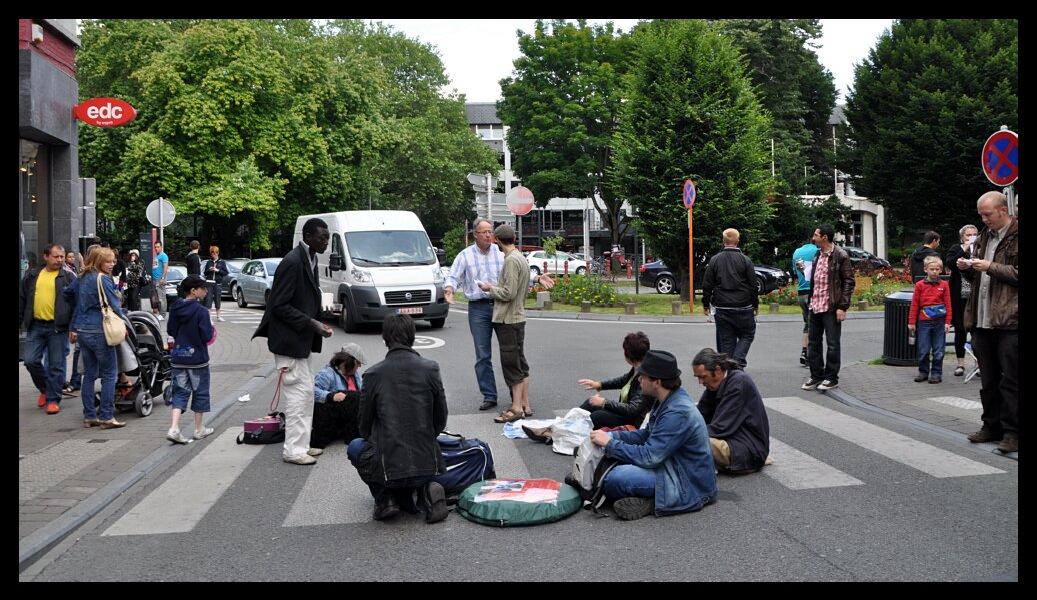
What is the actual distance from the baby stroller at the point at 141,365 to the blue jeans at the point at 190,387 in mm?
901

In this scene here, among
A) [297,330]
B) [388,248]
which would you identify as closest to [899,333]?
[297,330]

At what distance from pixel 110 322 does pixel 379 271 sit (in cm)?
939

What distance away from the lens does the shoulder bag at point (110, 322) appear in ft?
28.5

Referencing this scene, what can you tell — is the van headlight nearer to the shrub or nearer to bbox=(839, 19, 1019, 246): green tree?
the shrub

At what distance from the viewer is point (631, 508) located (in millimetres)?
5645

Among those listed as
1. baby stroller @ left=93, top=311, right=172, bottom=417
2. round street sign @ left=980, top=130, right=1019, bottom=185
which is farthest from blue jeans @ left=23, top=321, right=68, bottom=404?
round street sign @ left=980, top=130, right=1019, bottom=185

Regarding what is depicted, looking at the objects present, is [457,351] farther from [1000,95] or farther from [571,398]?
[1000,95]

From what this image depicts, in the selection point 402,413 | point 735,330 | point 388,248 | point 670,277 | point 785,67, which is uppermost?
point 785,67

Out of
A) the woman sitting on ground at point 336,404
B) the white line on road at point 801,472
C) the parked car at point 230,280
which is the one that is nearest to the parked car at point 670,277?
the parked car at point 230,280

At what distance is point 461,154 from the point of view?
58688 mm

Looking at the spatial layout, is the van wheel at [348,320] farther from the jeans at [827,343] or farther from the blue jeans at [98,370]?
the jeans at [827,343]

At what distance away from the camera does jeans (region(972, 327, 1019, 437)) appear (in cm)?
727

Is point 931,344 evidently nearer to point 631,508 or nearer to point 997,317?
point 997,317

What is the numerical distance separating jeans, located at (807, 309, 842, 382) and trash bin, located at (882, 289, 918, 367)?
189 centimetres
